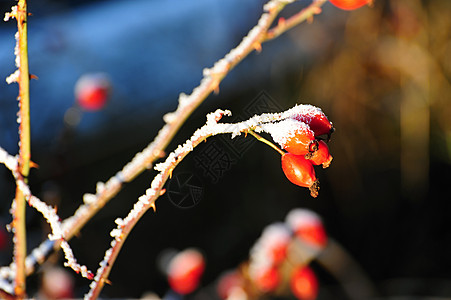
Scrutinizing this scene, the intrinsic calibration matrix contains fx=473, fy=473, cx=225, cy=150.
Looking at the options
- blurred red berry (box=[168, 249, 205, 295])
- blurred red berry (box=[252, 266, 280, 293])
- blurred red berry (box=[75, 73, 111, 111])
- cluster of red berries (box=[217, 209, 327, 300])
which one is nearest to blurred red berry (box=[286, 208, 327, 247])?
cluster of red berries (box=[217, 209, 327, 300])

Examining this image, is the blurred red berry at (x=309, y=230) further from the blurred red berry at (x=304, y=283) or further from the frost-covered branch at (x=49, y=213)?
the frost-covered branch at (x=49, y=213)

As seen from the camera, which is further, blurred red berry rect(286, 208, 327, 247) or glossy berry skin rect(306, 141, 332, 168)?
blurred red berry rect(286, 208, 327, 247)

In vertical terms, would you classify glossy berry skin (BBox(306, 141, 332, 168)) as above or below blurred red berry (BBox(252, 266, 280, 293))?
below

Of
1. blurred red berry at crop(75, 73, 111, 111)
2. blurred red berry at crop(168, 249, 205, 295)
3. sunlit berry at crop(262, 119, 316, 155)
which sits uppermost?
blurred red berry at crop(75, 73, 111, 111)

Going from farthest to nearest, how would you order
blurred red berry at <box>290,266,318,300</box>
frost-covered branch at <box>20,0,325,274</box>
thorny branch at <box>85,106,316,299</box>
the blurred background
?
1. the blurred background
2. blurred red berry at <box>290,266,318,300</box>
3. frost-covered branch at <box>20,0,325,274</box>
4. thorny branch at <box>85,106,316,299</box>

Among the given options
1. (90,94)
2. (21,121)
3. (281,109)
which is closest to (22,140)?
(21,121)

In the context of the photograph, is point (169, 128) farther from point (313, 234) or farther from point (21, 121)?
point (313, 234)

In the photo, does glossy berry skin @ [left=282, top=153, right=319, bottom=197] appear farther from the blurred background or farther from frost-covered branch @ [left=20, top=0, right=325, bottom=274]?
the blurred background
